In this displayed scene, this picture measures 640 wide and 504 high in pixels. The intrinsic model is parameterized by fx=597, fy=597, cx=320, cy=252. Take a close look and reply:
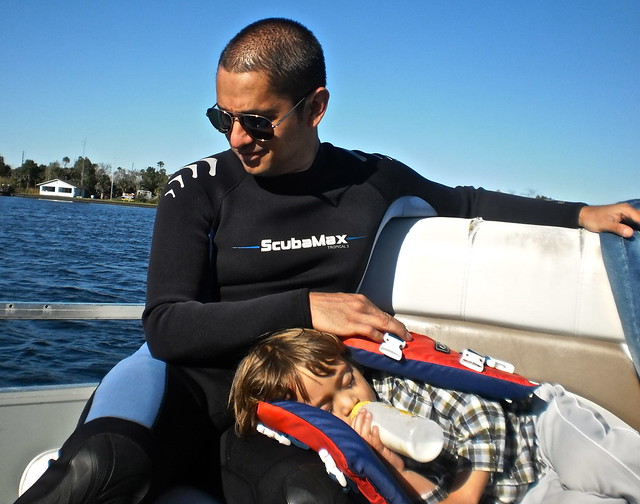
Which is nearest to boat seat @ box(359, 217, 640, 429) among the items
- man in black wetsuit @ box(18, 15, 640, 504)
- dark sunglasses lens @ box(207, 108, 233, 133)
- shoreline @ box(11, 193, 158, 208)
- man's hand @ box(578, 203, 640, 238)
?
man's hand @ box(578, 203, 640, 238)

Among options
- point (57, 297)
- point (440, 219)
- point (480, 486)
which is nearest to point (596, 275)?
point (440, 219)

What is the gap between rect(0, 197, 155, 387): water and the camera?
6727 millimetres

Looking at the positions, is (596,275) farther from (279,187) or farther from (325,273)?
(279,187)

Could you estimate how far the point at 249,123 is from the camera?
6.69ft

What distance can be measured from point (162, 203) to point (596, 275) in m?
1.58

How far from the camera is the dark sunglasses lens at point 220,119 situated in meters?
2.06

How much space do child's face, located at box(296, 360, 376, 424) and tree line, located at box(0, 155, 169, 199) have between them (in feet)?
279

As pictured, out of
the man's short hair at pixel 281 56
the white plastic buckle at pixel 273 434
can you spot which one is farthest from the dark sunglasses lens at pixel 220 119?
the white plastic buckle at pixel 273 434

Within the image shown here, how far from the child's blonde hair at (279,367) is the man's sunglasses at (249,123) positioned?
71 cm

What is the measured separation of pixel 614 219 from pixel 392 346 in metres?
0.99

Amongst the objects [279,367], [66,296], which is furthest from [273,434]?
[66,296]

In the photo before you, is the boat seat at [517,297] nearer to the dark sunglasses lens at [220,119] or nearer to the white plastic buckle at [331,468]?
the dark sunglasses lens at [220,119]

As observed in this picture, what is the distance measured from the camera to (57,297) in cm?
1171

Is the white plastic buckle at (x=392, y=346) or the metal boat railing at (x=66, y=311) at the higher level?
the white plastic buckle at (x=392, y=346)
